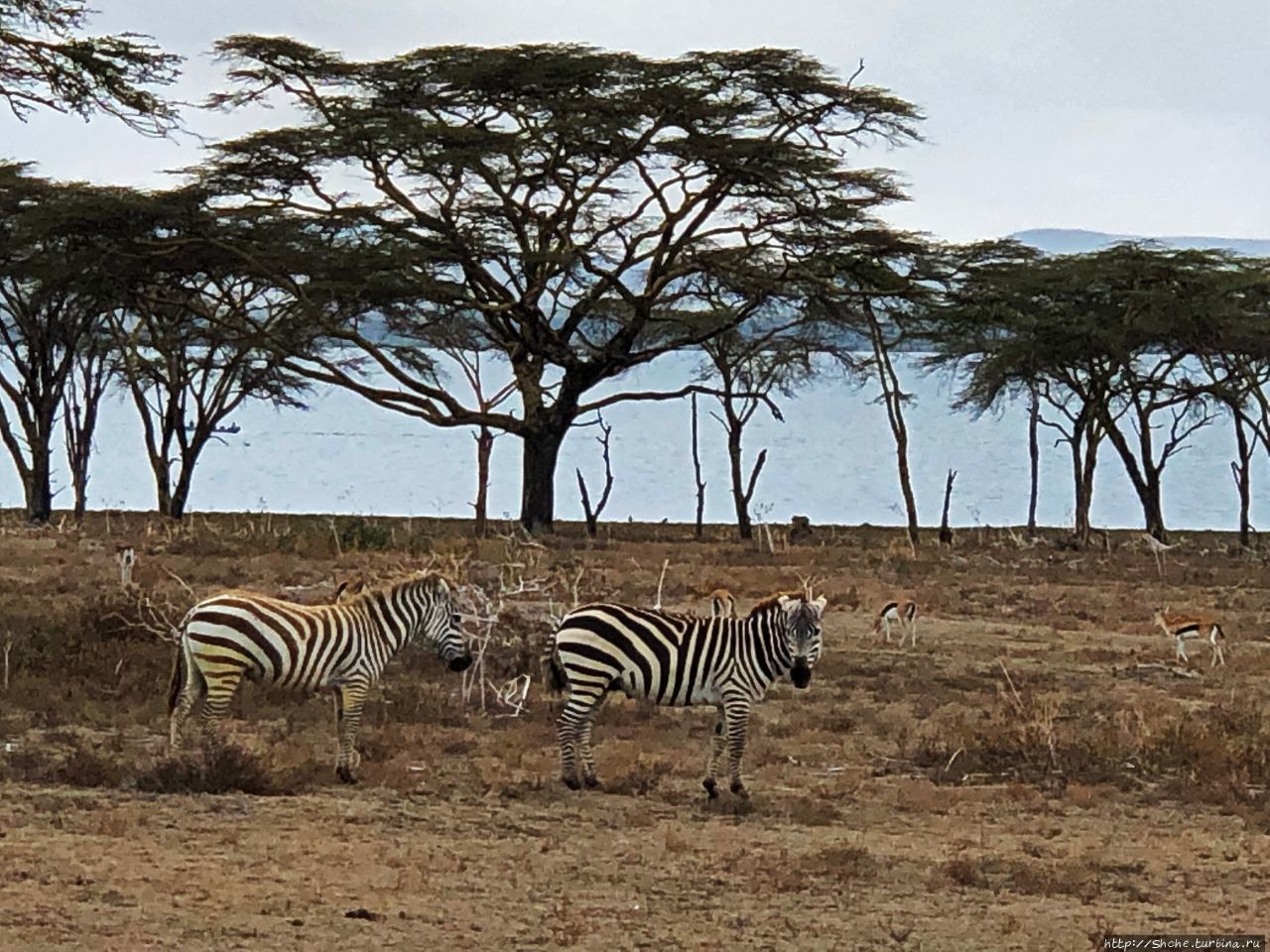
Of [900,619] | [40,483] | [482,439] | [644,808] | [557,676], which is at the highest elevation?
[482,439]

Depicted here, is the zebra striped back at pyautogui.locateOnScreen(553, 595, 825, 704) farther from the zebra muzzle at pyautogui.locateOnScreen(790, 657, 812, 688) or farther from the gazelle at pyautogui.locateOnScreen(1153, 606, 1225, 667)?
the gazelle at pyautogui.locateOnScreen(1153, 606, 1225, 667)

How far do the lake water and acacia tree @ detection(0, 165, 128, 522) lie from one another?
19.6ft

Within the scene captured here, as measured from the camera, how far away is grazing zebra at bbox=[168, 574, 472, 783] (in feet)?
33.3

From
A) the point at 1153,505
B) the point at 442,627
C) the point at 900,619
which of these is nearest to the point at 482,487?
the point at 1153,505

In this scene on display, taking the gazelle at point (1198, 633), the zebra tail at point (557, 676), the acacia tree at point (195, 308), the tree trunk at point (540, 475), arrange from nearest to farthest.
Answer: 1. the zebra tail at point (557, 676)
2. the gazelle at point (1198, 633)
3. the acacia tree at point (195, 308)
4. the tree trunk at point (540, 475)

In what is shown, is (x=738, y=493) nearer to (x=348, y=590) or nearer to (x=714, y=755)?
(x=348, y=590)

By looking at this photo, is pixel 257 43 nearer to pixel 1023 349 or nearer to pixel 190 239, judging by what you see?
pixel 190 239

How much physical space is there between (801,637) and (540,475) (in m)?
24.2

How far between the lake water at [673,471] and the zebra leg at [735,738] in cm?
3211

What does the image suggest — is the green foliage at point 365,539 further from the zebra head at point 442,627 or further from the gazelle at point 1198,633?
the zebra head at point 442,627

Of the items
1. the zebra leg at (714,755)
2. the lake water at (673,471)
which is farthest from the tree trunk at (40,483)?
the zebra leg at (714,755)

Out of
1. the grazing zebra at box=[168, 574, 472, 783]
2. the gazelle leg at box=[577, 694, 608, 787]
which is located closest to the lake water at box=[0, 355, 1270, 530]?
the grazing zebra at box=[168, 574, 472, 783]

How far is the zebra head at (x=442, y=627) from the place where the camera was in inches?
434

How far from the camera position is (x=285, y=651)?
1016cm
